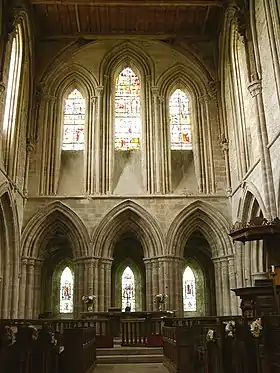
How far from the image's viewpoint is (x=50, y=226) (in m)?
18.7

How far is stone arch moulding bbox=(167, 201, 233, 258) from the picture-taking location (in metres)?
18.3

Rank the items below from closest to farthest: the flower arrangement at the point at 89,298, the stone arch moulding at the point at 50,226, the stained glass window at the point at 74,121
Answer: the flower arrangement at the point at 89,298 → the stone arch moulding at the point at 50,226 → the stained glass window at the point at 74,121

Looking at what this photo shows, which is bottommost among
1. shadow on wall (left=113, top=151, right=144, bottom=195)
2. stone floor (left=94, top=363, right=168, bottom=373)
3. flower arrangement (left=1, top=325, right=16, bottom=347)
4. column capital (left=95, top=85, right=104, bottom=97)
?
stone floor (left=94, top=363, right=168, bottom=373)

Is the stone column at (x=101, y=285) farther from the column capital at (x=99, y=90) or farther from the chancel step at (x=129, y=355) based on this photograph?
the column capital at (x=99, y=90)

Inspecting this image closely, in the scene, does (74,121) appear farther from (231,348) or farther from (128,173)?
(231,348)

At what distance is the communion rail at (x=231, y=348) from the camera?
21.2 ft

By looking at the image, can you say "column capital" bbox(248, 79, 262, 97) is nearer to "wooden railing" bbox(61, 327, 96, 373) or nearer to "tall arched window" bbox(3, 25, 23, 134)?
"tall arched window" bbox(3, 25, 23, 134)

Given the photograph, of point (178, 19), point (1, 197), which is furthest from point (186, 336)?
point (178, 19)

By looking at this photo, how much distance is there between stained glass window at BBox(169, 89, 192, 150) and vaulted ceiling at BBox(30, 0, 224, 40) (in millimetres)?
2739

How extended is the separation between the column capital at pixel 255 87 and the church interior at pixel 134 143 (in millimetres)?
40

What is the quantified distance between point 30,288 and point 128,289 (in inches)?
264

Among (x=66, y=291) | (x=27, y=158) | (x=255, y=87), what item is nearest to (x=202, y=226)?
(x=255, y=87)

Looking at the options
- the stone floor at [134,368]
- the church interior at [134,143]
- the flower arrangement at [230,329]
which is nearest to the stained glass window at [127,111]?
the church interior at [134,143]

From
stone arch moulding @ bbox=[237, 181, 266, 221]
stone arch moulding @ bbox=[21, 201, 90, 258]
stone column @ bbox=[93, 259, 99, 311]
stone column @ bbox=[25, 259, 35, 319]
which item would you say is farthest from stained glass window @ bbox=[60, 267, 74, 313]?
stone arch moulding @ bbox=[237, 181, 266, 221]
